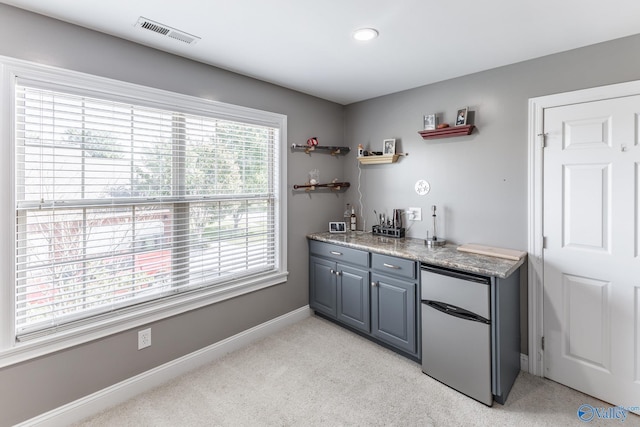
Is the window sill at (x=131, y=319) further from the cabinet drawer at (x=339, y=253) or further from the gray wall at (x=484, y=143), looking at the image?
the gray wall at (x=484, y=143)

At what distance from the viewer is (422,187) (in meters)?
3.02

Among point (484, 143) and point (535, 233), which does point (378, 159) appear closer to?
point (484, 143)

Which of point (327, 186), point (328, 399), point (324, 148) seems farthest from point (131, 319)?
point (324, 148)

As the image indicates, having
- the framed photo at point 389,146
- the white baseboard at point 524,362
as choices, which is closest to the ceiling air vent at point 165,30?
the framed photo at point 389,146

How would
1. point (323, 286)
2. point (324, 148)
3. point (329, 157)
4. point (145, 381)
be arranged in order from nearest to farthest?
point (145, 381), point (323, 286), point (324, 148), point (329, 157)

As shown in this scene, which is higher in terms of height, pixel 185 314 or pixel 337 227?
pixel 337 227

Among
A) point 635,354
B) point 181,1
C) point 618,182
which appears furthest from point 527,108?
point 181,1

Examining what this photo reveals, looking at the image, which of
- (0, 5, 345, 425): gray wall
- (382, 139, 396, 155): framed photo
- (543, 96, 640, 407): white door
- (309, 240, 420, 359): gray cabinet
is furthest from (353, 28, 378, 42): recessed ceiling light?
(309, 240, 420, 359): gray cabinet

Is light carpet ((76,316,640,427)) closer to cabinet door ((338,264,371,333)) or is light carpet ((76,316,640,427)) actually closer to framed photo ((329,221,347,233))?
cabinet door ((338,264,371,333))

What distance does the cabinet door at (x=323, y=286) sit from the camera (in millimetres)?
3090

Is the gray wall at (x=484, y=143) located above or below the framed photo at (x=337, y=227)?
above

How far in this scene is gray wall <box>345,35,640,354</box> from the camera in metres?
2.14

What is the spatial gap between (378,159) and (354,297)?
1474 millimetres

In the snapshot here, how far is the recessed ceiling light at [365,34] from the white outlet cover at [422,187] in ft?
4.87
